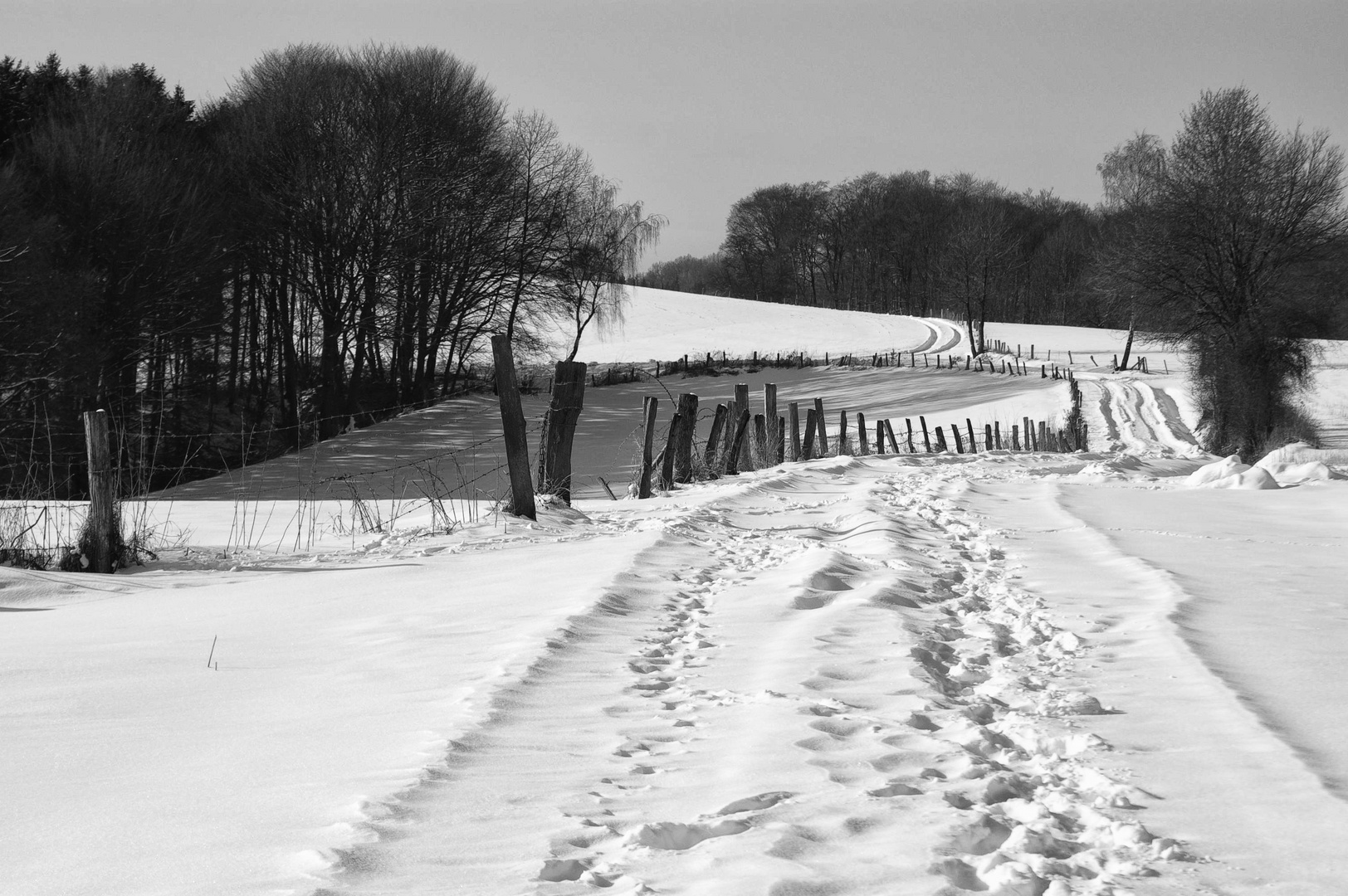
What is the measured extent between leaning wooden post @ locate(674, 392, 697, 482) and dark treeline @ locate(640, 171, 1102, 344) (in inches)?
2810

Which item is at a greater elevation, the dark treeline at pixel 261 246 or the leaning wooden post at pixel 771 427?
the dark treeline at pixel 261 246

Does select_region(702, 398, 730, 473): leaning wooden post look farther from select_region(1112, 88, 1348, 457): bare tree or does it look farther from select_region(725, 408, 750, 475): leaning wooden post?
select_region(1112, 88, 1348, 457): bare tree

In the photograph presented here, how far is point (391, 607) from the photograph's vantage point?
5863 millimetres

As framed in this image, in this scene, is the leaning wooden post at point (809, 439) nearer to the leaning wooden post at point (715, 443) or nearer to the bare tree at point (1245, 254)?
the leaning wooden post at point (715, 443)

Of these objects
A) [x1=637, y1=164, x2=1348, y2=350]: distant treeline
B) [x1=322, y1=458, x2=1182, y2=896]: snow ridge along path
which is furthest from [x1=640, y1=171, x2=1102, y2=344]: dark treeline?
[x1=322, y1=458, x2=1182, y2=896]: snow ridge along path

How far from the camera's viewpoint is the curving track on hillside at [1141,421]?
1222 inches

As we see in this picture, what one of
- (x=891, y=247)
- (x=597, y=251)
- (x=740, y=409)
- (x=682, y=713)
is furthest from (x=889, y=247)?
(x=682, y=713)

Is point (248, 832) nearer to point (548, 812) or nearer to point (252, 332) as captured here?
point (548, 812)

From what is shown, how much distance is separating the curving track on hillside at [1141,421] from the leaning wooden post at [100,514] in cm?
2549

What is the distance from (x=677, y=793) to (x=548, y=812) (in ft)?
1.33

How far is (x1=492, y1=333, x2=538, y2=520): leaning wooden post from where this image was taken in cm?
918

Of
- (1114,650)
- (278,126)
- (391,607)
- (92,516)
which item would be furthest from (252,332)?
(1114,650)

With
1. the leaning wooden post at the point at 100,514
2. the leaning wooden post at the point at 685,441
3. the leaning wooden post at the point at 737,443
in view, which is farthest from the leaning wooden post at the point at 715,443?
the leaning wooden post at the point at 100,514

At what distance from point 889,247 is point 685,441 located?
258 ft
